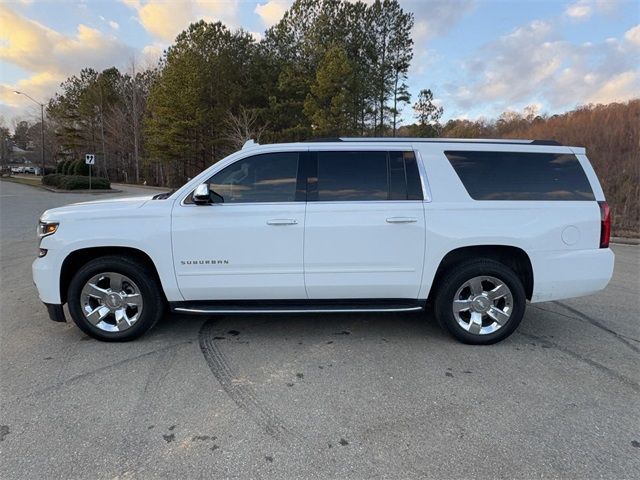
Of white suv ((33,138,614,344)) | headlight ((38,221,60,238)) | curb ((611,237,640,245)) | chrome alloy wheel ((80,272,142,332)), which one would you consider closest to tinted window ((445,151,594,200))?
white suv ((33,138,614,344))

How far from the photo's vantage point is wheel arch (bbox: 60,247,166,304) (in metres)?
4.04

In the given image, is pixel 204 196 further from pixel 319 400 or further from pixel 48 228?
pixel 319 400

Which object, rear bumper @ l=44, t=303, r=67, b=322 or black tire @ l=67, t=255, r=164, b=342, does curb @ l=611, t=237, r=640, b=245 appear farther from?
rear bumper @ l=44, t=303, r=67, b=322

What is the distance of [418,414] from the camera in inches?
116

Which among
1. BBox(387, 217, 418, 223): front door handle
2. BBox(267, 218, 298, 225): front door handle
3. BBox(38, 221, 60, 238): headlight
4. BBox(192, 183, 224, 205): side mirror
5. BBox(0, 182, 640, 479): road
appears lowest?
BBox(0, 182, 640, 479): road

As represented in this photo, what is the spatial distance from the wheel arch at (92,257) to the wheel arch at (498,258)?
9.19ft

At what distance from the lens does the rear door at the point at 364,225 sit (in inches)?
153

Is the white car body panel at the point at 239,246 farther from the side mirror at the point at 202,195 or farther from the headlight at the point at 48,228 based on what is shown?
the headlight at the point at 48,228

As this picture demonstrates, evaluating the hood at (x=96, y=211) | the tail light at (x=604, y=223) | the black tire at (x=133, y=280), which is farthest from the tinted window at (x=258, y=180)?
the tail light at (x=604, y=223)

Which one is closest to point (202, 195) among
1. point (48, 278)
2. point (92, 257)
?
point (92, 257)

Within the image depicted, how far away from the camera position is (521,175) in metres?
4.05

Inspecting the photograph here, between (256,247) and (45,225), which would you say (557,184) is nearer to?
(256,247)

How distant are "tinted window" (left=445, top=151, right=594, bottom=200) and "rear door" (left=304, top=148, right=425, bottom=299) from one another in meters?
0.53

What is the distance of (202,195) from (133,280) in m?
1.10
